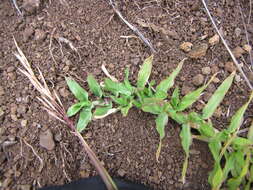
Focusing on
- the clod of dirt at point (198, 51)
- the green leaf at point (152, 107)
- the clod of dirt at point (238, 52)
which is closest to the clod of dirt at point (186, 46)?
the clod of dirt at point (198, 51)

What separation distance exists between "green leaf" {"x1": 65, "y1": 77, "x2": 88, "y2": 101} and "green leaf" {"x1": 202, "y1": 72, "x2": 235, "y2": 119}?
0.56 metres

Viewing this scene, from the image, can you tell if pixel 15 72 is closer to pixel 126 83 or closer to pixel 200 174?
pixel 126 83

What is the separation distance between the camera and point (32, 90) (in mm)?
1450

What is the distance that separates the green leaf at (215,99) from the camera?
1.35 m

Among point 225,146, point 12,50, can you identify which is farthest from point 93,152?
point 12,50

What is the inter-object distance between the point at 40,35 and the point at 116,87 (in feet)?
1.67

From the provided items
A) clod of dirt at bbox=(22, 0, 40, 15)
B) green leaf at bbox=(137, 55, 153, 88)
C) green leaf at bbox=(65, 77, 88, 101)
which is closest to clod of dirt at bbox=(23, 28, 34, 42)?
clod of dirt at bbox=(22, 0, 40, 15)

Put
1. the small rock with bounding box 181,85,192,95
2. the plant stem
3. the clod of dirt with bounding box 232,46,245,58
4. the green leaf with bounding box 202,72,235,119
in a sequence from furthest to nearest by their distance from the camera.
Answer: the clod of dirt with bounding box 232,46,245,58 → the small rock with bounding box 181,85,192,95 → the green leaf with bounding box 202,72,235,119 → the plant stem

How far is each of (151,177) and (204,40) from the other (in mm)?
773

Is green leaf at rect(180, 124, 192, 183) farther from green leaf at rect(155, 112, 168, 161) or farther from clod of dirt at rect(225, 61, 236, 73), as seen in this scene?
clod of dirt at rect(225, 61, 236, 73)

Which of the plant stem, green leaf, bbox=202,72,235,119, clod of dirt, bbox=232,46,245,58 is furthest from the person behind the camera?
clod of dirt, bbox=232,46,245,58

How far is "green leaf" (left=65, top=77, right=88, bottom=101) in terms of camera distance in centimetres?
141

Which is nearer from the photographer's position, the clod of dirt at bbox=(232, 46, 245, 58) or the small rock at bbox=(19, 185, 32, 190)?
the small rock at bbox=(19, 185, 32, 190)

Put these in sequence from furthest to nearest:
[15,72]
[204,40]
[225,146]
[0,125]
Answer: [204,40] < [15,72] < [0,125] < [225,146]
